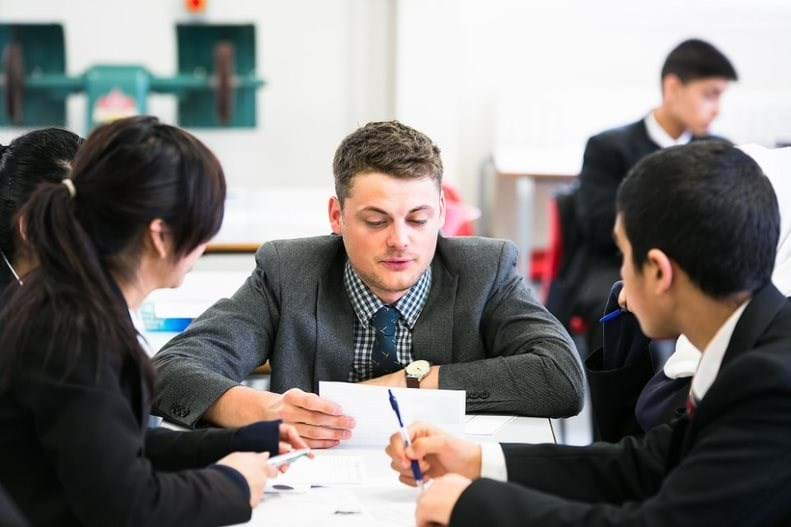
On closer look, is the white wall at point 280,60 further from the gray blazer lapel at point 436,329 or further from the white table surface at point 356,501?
the white table surface at point 356,501

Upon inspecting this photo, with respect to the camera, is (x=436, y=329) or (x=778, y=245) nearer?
(x=778, y=245)

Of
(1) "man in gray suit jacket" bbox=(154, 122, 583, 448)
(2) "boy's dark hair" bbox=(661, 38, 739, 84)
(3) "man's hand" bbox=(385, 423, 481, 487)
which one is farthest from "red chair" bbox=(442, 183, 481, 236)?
(3) "man's hand" bbox=(385, 423, 481, 487)

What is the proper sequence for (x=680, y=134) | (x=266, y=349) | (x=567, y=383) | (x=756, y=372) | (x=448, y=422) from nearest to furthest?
(x=756, y=372), (x=448, y=422), (x=567, y=383), (x=266, y=349), (x=680, y=134)

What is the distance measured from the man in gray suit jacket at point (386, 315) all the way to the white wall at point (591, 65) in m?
4.08

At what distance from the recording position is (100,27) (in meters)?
6.06

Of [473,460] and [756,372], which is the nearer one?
[756,372]

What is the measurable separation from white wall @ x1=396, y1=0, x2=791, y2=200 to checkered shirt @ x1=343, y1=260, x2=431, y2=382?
4.13 metres

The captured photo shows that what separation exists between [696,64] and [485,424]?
2.83 meters

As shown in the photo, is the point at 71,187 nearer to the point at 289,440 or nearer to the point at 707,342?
the point at 289,440

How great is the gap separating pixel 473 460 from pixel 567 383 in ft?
1.48

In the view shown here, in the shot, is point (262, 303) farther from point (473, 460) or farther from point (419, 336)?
point (473, 460)

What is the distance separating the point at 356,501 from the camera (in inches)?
60.0

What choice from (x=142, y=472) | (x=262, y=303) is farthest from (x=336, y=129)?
(x=142, y=472)

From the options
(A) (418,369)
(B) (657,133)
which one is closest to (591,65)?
(B) (657,133)
